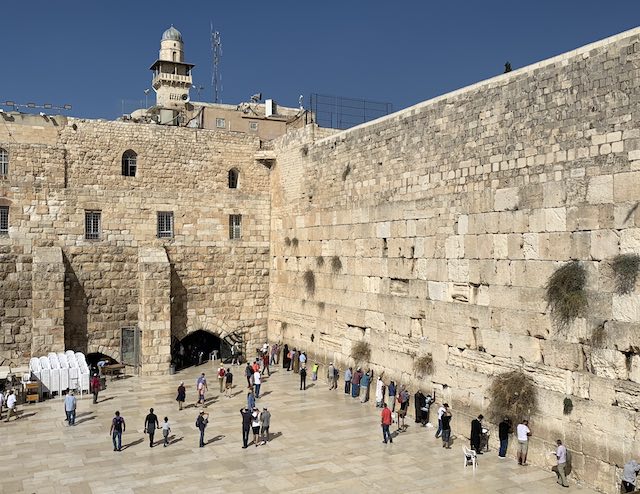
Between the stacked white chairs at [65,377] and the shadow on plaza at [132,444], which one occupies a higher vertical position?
the stacked white chairs at [65,377]

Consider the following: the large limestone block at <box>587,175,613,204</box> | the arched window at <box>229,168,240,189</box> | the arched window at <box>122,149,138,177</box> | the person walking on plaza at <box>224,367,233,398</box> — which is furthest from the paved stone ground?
the arched window at <box>229,168,240,189</box>

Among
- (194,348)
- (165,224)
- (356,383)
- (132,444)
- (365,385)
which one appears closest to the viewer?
(132,444)

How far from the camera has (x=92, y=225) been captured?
746 inches

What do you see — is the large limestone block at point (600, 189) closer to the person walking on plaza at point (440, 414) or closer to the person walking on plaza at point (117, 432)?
the person walking on plaza at point (440, 414)

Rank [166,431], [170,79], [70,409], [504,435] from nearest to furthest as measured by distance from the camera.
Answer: [504,435] → [166,431] → [70,409] → [170,79]

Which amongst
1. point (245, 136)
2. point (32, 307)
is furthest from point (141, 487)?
point (245, 136)

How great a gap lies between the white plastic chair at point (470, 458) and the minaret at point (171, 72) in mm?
35617

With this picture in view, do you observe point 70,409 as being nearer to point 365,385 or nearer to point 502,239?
point 365,385

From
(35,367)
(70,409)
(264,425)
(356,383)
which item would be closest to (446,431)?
(264,425)

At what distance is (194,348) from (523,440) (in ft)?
42.0

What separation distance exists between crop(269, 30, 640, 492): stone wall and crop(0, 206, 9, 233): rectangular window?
863cm

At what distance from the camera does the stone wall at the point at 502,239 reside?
9492 millimetres

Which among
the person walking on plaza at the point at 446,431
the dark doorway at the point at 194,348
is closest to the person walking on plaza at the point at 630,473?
the person walking on plaza at the point at 446,431

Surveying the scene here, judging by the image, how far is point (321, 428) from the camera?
13102 mm
